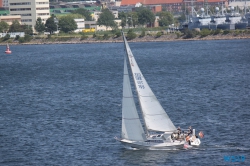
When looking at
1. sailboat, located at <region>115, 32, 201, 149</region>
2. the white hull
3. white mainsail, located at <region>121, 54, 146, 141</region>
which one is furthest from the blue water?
white mainsail, located at <region>121, 54, 146, 141</region>

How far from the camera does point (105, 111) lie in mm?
66438

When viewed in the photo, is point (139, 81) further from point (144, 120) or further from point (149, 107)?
point (144, 120)

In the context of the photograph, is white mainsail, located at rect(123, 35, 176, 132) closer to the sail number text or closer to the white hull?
the sail number text

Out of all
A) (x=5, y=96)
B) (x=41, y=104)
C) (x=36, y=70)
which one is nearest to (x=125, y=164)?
(x=41, y=104)

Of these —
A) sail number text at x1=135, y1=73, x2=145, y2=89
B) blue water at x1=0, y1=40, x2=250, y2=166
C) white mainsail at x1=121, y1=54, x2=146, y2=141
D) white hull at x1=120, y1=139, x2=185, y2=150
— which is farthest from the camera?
blue water at x1=0, y1=40, x2=250, y2=166

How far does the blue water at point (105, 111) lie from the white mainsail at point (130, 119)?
54.7 inches

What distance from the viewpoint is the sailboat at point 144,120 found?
45.6 m

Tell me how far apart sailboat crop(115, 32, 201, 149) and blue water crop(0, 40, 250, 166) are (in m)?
0.75

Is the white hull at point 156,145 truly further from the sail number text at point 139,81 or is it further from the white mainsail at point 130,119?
the sail number text at point 139,81

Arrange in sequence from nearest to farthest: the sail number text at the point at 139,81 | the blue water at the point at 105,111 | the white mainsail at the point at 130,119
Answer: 1. the sail number text at the point at 139,81
2. the white mainsail at the point at 130,119
3. the blue water at the point at 105,111

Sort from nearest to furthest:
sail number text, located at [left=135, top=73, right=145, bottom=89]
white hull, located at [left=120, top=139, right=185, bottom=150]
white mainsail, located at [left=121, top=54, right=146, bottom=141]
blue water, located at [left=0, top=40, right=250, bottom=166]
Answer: sail number text, located at [left=135, top=73, right=145, bottom=89], white mainsail, located at [left=121, top=54, right=146, bottom=141], white hull, located at [left=120, top=139, right=185, bottom=150], blue water, located at [left=0, top=40, right=250, bottom=166]

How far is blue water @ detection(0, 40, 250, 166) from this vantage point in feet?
153

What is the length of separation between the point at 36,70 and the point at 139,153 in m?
85.9

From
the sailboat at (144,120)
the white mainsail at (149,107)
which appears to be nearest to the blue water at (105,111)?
the sailboat at (144,120)
